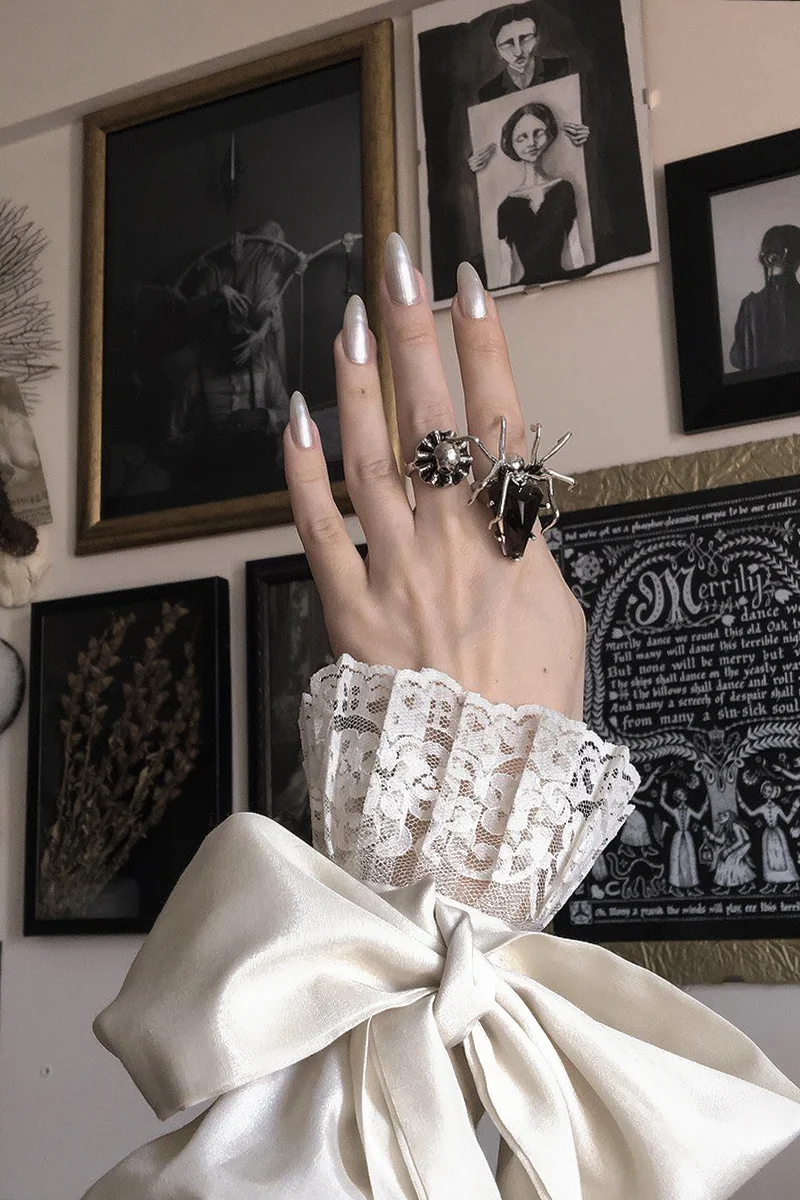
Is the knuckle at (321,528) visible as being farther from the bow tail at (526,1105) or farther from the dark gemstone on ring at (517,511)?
the bow tail at (526,1105)

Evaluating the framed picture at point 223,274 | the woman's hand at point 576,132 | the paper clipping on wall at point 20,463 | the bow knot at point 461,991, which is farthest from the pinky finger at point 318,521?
the paper clipping on wall at point 20,463

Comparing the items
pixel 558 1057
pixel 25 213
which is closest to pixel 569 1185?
pixel 558 1057

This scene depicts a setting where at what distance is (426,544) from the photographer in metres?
0.60

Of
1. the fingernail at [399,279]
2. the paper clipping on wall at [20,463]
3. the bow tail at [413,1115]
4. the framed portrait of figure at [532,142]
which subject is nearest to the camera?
the bow tail at [413,1115]

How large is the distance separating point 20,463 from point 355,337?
1.30 m

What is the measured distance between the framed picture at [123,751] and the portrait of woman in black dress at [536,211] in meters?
0.59

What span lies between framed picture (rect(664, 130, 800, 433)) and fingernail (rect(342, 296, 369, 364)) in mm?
797

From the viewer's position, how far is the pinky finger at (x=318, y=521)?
611 millimetres

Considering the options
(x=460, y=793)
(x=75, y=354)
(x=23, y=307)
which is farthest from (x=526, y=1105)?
(x=23, y=307)

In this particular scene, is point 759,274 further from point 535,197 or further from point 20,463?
point 20,463

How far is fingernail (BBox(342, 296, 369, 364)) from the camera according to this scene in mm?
646

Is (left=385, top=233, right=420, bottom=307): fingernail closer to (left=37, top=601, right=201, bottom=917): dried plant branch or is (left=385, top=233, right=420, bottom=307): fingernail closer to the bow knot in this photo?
the bow knot

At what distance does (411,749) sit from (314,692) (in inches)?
2.6

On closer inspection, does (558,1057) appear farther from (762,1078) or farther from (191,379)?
(191,379)
